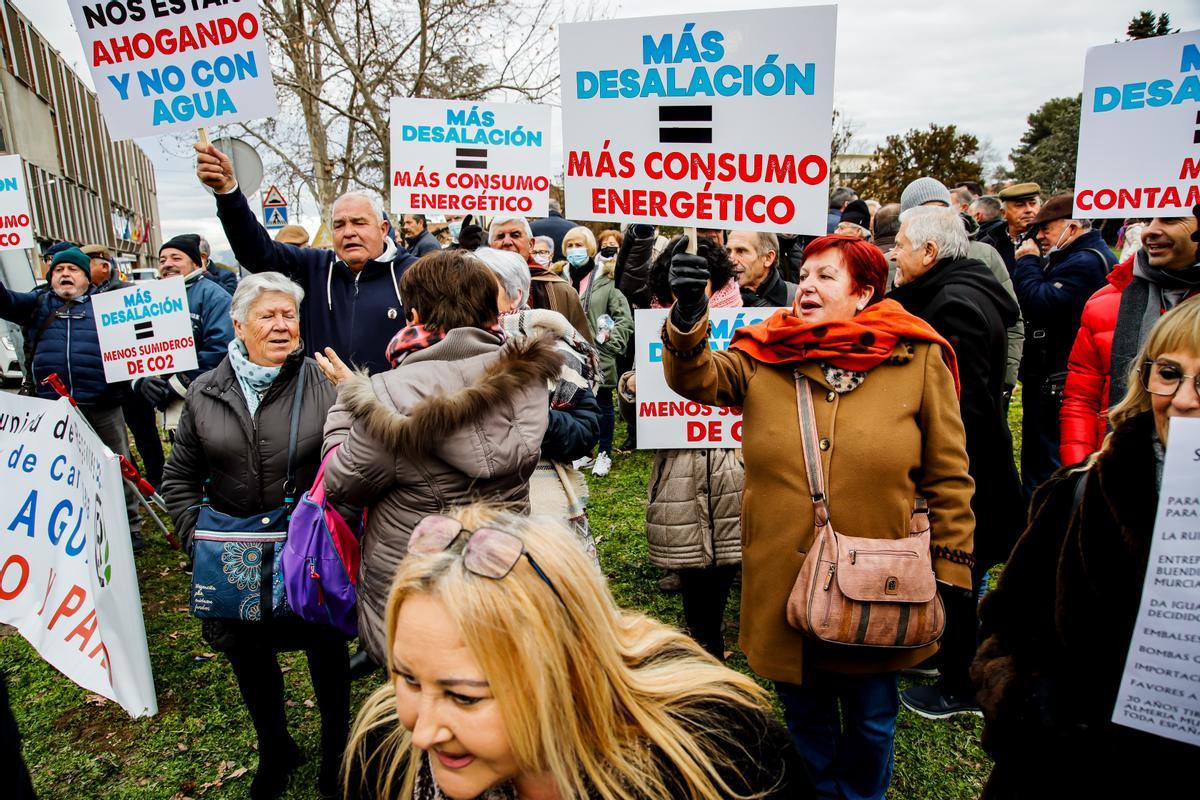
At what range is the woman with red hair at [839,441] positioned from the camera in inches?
88.9

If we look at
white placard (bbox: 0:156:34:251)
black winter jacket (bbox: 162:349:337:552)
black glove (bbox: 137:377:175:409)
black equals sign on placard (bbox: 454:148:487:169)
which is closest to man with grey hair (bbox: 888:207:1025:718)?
black winter jacket (bbox: 162:349:337:552)

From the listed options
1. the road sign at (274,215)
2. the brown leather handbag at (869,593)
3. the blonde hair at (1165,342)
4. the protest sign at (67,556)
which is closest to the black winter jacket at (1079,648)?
the blonde hair at (1165,342)

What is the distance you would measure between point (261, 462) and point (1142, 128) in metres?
3.72

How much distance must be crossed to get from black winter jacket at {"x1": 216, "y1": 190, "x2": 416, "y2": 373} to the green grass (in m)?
1.72

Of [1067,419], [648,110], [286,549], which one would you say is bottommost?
[286,549]

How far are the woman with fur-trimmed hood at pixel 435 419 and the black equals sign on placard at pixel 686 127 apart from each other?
0.92 metres

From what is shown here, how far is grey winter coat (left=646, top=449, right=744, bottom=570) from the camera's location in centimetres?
316

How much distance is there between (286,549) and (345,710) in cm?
86

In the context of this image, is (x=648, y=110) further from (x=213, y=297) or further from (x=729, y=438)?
(x=213, y=297)

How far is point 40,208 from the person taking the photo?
3412cm

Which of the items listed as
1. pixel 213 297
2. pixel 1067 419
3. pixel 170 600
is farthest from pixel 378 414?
pixel 213 297

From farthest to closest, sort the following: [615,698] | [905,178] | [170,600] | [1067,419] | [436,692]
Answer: [905,178], [170,600], [1067,419], [615,698], [436,692]

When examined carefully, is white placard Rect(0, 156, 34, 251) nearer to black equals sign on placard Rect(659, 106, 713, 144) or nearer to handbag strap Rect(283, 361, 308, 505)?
handbag strap Rect(283, 361, 308, 505)

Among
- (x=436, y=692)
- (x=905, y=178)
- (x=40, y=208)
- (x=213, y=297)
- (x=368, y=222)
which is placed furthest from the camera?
(x=40, y=208)
